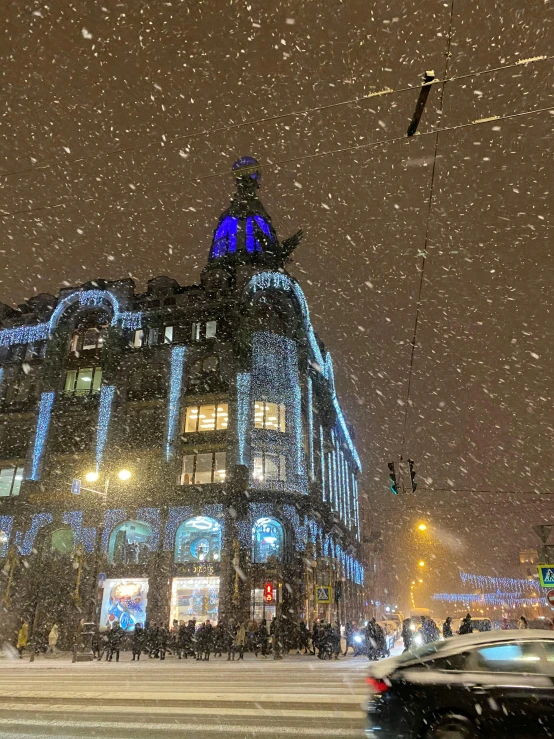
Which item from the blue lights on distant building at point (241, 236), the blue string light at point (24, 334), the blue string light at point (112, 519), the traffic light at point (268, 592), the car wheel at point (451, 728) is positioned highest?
the blue lights on distant building at point (241, 236)

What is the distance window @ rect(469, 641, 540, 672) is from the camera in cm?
588

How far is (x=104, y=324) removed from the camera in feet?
127

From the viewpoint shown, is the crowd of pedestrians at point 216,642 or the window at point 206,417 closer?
the crowd of pedestrians at point 216,642

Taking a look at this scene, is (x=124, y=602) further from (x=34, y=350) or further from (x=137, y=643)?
(x=34, y=350)

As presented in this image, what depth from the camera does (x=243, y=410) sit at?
32.8 m

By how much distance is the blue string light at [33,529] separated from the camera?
32875 mm

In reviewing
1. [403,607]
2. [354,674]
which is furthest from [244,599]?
[403,607]

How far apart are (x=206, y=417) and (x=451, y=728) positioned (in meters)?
29.1

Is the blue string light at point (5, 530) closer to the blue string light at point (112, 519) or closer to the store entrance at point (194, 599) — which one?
the blue string light at point (112, 519)

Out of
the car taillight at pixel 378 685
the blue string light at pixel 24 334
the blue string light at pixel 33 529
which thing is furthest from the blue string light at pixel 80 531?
the car taillight at pixel 378 685

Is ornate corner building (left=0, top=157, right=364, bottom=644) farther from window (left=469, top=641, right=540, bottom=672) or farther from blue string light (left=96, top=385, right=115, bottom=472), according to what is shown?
window (left=469, top=641, right=540, bottom=672)

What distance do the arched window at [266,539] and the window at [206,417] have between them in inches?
245

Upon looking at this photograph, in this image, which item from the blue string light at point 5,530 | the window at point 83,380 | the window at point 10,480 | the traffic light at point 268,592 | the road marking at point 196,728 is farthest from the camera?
the window at point 83,380

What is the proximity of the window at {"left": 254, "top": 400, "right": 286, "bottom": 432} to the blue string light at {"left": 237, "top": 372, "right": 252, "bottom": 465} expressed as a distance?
2.75ft
